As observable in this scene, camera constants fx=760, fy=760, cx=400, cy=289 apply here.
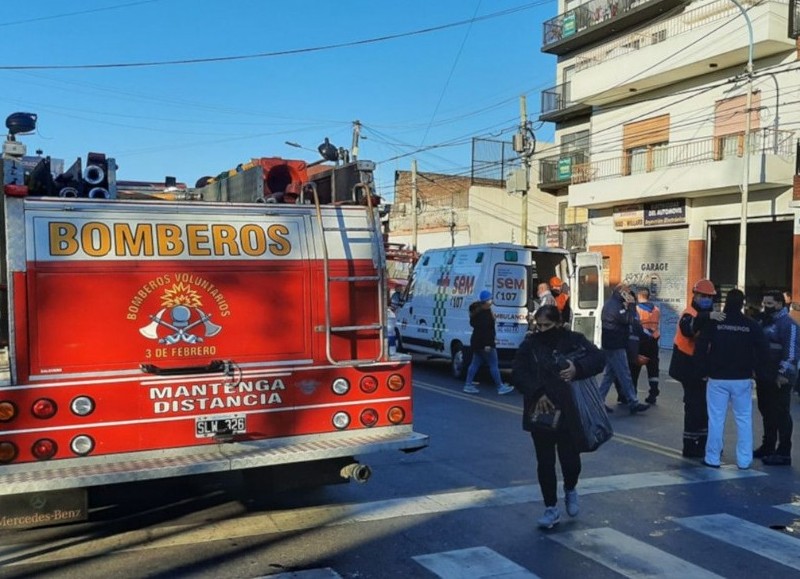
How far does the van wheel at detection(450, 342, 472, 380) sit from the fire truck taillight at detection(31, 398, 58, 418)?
382 inches

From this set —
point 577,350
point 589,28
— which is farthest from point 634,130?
point 577,350

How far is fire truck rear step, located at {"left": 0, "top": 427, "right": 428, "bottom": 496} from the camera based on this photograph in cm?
445

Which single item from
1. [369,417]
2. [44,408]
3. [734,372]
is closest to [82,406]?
[44,408]

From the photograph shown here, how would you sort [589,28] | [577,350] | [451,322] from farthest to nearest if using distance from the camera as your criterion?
[589,28] → [451,322] → [577,350]

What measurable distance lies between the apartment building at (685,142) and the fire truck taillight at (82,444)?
18.7 m

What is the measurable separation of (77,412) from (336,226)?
7.21 feet

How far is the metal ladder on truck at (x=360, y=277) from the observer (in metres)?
5.51

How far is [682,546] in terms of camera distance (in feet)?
17.1

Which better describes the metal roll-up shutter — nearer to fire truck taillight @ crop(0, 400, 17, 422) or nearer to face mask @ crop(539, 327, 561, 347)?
face mask @ crop(539, 327, 561, 347)

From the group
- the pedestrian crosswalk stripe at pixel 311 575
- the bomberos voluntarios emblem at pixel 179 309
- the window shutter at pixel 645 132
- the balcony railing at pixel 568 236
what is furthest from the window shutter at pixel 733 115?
the pedestrian crosswalk stripe at pixel 311 575

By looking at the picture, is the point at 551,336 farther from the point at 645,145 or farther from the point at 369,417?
the point at 645,145

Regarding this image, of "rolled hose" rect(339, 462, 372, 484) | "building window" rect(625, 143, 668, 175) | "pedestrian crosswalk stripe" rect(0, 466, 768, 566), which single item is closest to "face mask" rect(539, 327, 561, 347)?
"pedestrian crosswalk stripe" rect(0, 466, 768, 566)

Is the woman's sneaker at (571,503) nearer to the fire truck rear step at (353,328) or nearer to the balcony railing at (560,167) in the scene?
the fire truck rear step at (353,328)

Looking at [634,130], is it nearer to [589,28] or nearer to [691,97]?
[691,97]
